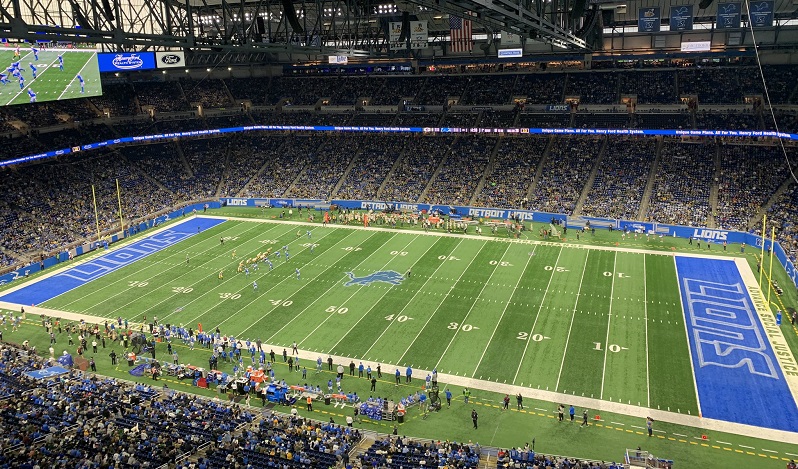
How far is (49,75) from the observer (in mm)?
46562

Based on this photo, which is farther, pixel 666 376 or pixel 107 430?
pixel 666 376

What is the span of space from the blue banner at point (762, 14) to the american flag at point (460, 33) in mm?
19246

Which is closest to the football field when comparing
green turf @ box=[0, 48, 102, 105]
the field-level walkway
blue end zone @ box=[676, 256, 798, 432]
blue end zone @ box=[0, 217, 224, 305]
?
the field-level walkway

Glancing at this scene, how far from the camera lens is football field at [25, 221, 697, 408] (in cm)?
3002

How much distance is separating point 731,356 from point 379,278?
69.6 ft

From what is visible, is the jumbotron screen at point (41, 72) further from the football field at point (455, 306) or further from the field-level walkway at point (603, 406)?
the field-level walkway at point (603, 406)

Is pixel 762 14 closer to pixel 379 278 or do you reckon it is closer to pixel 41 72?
pixel 379 278

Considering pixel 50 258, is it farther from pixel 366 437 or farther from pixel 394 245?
pixel 366 437

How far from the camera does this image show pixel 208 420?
78.6 feet

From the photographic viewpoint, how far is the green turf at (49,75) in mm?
44375

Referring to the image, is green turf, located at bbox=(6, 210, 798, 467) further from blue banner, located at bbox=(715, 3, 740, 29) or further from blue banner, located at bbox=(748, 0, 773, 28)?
blue banner, located at bbox=(748, 0, 773, 28)

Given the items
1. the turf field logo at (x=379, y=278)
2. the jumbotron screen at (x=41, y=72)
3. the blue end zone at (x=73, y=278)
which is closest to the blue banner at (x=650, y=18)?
the turf field logo at (x=379, y=278)

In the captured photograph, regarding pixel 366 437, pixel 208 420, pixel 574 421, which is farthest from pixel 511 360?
pixel 208 420

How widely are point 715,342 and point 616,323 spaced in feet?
16.0
